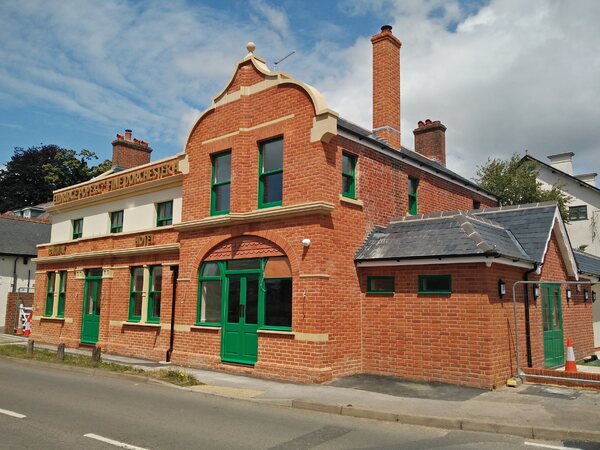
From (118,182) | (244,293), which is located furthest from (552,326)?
(118,182)

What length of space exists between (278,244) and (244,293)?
74.6 inches

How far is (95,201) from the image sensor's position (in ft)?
72.8

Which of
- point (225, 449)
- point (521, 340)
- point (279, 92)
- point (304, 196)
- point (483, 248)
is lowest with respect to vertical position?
point (225, 449)

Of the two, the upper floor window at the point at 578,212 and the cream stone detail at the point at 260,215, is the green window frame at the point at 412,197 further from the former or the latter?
the upper floor window at the point at 578,212

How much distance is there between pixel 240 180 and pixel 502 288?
7.57m

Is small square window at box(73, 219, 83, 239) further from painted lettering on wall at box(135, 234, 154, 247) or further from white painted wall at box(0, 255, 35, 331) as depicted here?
white painted wall at box(0, 255, 35, 331)

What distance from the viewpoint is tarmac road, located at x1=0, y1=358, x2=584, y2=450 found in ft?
24.0

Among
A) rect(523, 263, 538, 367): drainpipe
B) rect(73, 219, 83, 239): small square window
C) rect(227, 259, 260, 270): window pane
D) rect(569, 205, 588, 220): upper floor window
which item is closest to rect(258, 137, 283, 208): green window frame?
rect(227, 259, 260, 270): window pane

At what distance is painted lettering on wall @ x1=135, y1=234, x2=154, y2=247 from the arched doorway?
398 centimetres

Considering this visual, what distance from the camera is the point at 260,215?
549 inches

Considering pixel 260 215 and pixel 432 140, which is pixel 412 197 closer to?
pixel 260 215

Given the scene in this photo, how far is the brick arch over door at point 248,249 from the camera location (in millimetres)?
13430

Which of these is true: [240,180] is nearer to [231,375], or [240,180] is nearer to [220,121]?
[220,121]

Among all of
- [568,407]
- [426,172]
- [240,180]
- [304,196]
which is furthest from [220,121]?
[568,407]
